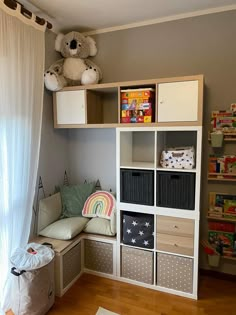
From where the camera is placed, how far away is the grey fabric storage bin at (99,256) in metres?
2.40

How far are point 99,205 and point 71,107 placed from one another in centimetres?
106

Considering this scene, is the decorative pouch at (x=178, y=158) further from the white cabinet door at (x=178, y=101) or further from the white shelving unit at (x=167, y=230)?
the white cabinet door at (x=178, y=101)

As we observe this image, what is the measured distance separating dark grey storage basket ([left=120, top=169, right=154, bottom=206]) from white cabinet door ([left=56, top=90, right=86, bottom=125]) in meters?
0.70

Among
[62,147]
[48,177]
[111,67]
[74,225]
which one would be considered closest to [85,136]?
[62,147]

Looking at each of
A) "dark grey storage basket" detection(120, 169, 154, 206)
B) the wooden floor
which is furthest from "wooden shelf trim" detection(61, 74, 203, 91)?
the wooden floor

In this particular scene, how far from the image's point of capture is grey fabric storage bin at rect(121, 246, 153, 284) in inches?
88.7

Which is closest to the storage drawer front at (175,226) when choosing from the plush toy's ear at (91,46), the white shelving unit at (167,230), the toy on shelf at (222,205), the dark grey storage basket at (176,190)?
the white shelving unit at (167,230)

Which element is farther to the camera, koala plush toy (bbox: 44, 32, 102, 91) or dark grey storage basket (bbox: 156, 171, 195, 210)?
koala plush toy (bbox: 44, 32, 102, 91)

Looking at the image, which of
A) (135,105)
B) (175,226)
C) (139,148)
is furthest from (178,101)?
(175,226)

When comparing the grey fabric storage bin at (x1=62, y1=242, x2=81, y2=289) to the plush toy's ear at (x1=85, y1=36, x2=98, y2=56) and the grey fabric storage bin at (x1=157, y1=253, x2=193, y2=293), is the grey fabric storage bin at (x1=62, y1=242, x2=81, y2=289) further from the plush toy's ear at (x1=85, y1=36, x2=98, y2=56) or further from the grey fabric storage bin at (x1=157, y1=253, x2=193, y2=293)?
the plush toy's ear at (x1=85, y1=36, x2=98, y2=56)

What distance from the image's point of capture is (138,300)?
2107 millimetres

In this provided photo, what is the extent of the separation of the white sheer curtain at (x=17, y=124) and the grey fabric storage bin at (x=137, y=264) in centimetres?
95

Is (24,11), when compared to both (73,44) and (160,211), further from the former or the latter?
(160,211)

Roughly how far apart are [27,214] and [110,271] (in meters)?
1.00
